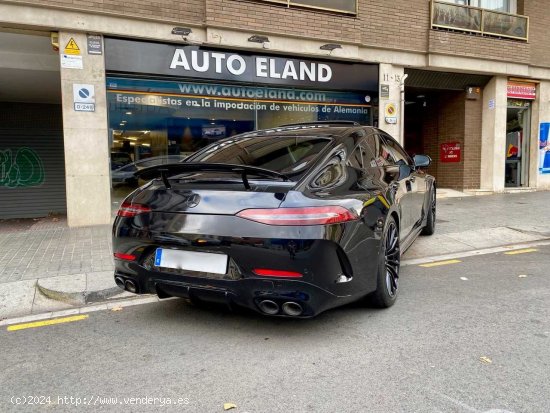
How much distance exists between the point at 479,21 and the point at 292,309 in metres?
11.9

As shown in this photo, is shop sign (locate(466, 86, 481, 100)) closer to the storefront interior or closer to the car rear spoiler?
the storefront interior

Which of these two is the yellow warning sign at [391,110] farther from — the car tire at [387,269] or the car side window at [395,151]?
the car tire at [387,269]

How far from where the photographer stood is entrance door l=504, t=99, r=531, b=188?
44.1 ft

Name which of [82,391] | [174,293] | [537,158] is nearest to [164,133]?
[174,293]

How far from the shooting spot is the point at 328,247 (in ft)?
9.75

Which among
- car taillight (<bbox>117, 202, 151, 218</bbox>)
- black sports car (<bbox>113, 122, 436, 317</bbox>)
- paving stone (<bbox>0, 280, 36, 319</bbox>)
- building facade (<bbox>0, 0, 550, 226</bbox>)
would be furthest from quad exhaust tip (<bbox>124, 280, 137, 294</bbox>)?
building facade (<bbox>0, 0, 550, 226</bbox>)

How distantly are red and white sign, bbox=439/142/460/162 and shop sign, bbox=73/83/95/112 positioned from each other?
10.1 metres

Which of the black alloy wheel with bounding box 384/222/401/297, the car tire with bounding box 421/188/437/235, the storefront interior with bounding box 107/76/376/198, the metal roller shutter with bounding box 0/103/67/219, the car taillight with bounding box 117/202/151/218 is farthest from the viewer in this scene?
the metal roller shutter with bounding box 0/103/67/219

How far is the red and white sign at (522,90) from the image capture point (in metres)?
12.9

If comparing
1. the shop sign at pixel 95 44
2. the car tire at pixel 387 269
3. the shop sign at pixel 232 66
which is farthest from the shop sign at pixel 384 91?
the car tire at pixel 387 269

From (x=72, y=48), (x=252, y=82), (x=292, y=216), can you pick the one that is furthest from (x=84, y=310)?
(x=252, y=82)

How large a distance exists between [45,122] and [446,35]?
36.0 ft

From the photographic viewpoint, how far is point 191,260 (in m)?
3.16

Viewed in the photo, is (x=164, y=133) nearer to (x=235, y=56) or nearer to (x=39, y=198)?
(x=235, y=56)
